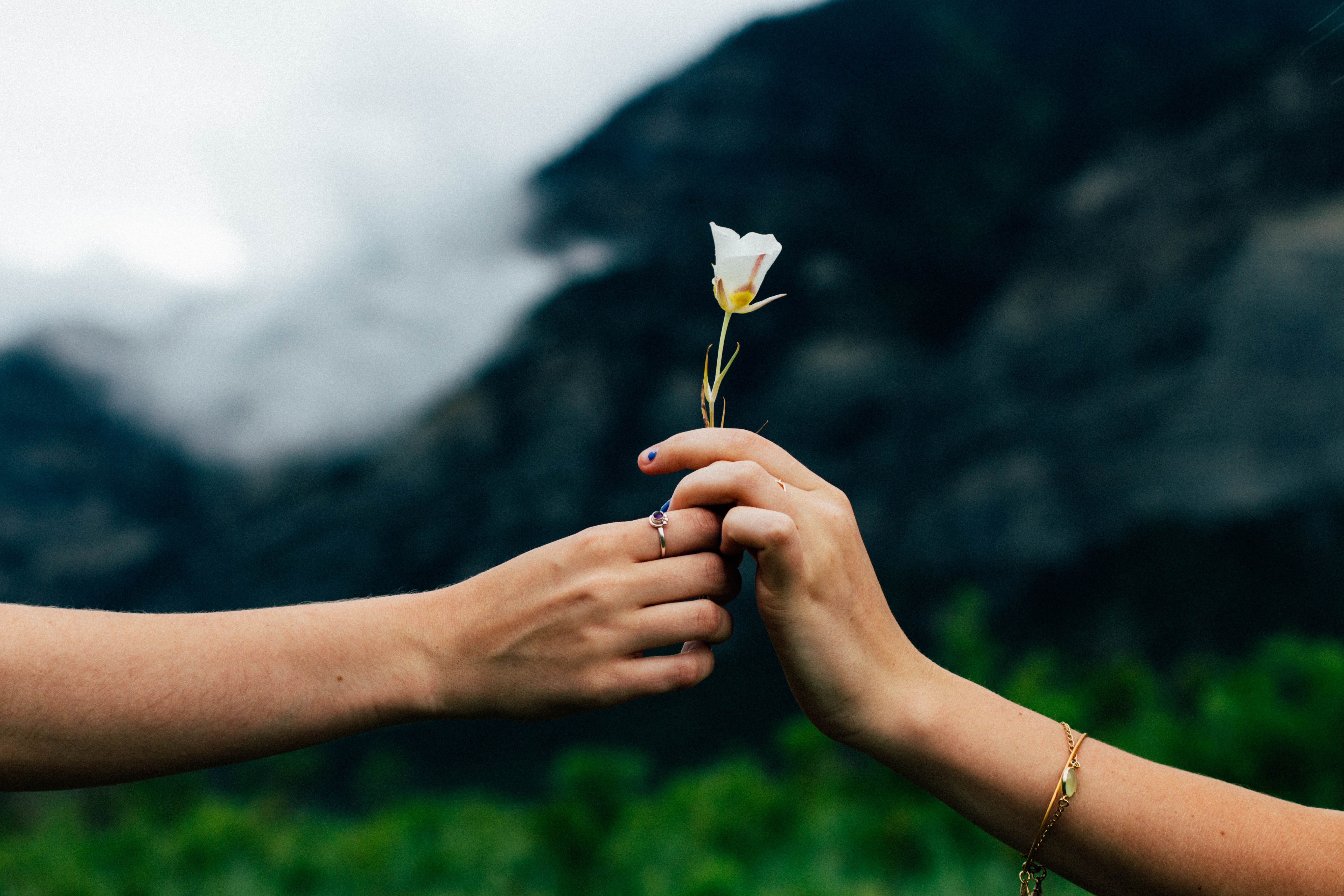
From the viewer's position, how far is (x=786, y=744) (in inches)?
116

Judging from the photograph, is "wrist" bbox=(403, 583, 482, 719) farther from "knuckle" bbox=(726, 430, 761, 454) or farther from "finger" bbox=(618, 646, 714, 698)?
"knuckle" bbox=(726, 430, 761, 454)

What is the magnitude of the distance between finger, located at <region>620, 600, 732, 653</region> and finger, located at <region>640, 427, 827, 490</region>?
0.20 m

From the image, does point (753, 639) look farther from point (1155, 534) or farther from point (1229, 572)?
point (1229, 572)

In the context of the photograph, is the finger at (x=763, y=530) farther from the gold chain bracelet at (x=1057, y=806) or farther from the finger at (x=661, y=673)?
the gold chain bracelet at (x=1057, y=806)

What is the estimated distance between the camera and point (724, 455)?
1.13 metres

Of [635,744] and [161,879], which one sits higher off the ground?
[635,744]

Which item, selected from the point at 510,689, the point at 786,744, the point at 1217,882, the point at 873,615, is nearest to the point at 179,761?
the point at 510,689

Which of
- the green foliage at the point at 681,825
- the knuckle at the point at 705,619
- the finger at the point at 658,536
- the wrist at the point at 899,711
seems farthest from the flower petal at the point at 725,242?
the green foliage at the point at 681,825

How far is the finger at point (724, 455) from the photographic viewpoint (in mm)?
1128

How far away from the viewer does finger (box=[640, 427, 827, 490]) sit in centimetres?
113

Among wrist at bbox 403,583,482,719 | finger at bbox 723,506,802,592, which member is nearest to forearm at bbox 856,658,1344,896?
finger at bbox 723,506,802,592

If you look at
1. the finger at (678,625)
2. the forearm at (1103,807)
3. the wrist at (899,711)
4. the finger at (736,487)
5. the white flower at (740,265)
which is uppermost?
the white flower at (740,265)

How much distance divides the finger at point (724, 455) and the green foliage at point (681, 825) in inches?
64.5

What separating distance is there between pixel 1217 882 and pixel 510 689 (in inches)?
35.1
